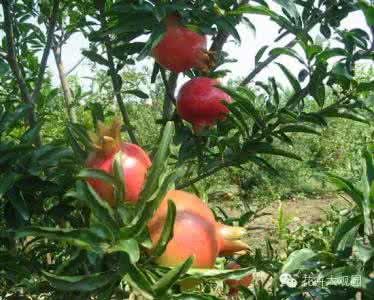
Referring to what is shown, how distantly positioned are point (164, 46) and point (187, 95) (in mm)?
111

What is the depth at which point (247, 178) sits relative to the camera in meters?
6.20

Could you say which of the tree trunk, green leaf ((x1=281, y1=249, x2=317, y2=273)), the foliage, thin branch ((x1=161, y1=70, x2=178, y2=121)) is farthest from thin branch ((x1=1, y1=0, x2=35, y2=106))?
green leaf ((x1=281, y1=249, x2=317, y2=273))

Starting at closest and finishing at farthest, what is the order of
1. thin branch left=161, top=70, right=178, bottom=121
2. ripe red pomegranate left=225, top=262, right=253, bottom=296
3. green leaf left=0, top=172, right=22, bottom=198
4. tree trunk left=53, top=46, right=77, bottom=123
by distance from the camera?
green leaf left=0, top=172, right=22, bottom=198 → thin branch left=161, top=70, right=178, bottom=121 → ripe red pomegranate left=225, top=262, right=253, bottom=296 → tree trunk left=53, top=46, right=77, bottom=123

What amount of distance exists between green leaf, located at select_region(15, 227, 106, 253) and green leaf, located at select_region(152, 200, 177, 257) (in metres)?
0.07

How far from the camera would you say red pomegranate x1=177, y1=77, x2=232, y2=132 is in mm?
1127

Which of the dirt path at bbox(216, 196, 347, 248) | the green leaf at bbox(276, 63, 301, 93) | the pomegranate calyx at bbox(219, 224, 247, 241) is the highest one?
the green leaf at bbox(276, 63, 301, 93)

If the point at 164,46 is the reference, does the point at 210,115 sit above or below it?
below

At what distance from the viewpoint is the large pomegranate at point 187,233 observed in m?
0.78

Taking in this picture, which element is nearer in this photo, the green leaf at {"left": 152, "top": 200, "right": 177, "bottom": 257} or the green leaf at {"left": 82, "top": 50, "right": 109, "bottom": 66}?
the green leaf at {"left": 152, "top": 200, "right": 177, "bottom": 257}

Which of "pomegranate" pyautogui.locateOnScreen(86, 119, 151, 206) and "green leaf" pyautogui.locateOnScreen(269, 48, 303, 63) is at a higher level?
"green leaf" pyautogui.locateOnScreen(269, 48, 303, 63)

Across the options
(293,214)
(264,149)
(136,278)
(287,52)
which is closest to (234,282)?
(264,149)

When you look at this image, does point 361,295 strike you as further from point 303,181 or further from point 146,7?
point 303,181

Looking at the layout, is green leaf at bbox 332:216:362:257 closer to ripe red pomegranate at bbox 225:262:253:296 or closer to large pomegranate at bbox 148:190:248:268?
large pomegranate at bbox 148:190:248:268

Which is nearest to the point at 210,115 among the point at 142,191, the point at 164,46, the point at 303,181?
→ the point at 164,46
